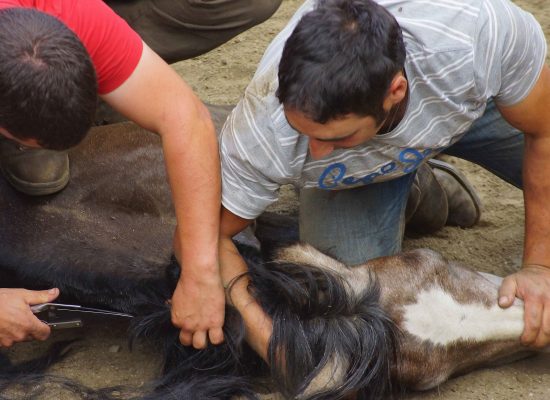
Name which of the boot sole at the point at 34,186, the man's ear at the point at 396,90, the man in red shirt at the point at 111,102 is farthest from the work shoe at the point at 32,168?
the man's ear at the point at 396,90

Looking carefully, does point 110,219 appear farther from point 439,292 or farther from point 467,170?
point 467,170

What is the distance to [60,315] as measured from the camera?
267 cm

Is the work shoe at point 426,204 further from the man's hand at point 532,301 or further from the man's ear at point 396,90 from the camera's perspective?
the man's ear at point 396,90

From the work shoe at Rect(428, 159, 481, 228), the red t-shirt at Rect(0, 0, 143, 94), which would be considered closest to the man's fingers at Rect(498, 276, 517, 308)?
the work shoe at Rect(428, 159, 481, 228)

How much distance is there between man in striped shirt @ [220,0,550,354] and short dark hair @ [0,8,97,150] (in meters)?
0.44

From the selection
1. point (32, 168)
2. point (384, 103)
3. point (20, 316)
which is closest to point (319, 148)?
point (384, 103)

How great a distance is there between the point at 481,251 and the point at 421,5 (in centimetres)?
116

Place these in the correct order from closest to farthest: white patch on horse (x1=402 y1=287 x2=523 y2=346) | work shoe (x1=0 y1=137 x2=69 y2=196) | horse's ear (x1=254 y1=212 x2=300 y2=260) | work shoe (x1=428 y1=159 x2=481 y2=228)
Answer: white patch on horse (x1=402 y1=287 x2=523 y2=346)
work shoe (x1=0 y1=137 x2=69 y2=196)
horse's ear (x1=254 y1=212 x2=300 y2=260)
work shoe (x1=428 y1=159 x2=481 y2=228)

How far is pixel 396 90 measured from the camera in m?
2.26

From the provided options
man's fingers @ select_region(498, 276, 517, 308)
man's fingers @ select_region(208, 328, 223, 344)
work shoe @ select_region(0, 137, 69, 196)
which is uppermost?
man's fingers @ select_region(498, 276, 517, 308)

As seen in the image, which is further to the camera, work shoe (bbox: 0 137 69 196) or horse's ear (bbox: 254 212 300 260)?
horse's ear (bbox: 254 212 300 260)

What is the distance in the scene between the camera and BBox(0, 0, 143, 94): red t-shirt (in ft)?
8.05

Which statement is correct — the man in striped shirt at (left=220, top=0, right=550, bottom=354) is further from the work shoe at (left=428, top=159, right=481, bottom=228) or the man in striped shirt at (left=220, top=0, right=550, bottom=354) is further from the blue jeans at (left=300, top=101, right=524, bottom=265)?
the work shoe at (left=428, top=159, right=481, bottom=228)

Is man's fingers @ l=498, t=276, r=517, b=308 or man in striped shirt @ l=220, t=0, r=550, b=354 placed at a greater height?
man in striped shirt @ l=220, t=0, r=550, b=354
